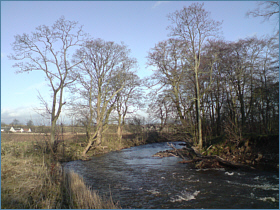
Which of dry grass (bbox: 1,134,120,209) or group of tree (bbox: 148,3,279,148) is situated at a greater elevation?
group of tree (bbox: 148,3,279,148)

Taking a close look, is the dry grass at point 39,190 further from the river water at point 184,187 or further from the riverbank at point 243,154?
the riverbank at point 243,154

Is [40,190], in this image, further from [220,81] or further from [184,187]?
[220,81]

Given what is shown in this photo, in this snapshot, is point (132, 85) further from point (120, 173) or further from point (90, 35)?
point (120, 173)

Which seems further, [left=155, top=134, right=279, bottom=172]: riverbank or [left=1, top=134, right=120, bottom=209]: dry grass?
[left=155, top=134, right=279, bottom=172]: riverbank

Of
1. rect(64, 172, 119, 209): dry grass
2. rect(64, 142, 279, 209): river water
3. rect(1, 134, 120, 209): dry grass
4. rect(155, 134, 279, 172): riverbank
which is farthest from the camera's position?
rect(155, 134, 279, 172): riverbank

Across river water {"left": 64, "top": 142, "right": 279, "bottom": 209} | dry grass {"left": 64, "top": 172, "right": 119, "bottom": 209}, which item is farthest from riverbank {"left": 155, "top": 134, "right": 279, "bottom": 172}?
dry grass {"left": 64, "top": 172, "right": 119, "bottom": 209}

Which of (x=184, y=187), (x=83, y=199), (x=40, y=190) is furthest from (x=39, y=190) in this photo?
(x=184, y=187)

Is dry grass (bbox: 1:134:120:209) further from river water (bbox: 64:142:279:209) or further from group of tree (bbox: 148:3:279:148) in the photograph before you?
group of tree (bbox: 148:3:279:148)

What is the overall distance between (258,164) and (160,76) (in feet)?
36.3

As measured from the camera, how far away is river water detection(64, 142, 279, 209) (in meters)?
7.31

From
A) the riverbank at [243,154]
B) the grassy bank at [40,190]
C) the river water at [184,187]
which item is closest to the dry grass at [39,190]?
the grassy bank at [40,190]

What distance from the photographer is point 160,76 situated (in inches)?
794

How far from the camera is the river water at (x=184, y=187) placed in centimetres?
731

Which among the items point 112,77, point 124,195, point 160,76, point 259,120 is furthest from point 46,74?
point 259,120
